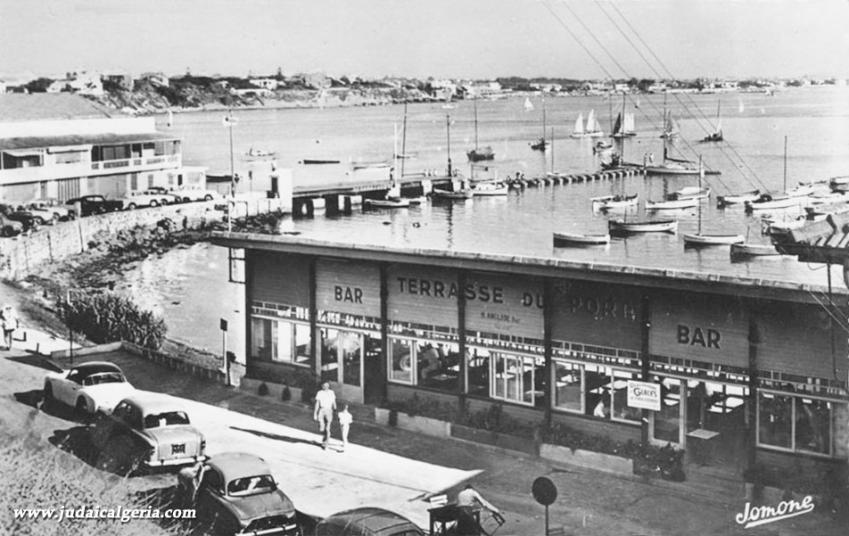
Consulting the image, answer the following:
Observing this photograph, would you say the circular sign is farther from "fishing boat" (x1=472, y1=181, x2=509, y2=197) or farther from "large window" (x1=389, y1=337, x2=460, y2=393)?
"fishing boat" (x1=472, y1=181, x2=509, y2=197)

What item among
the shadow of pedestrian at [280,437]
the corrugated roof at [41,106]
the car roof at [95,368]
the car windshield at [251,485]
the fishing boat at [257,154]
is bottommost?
the shadow of pedestrian at [280,437]

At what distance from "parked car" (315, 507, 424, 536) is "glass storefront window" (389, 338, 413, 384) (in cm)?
516

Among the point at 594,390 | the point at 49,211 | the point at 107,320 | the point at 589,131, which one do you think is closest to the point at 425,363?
the point at 594,390

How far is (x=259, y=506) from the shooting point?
430 inches

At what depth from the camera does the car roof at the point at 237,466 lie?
1117cm

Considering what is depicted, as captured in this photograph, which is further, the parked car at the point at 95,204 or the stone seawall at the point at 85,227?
the parked car at the point at 95,204

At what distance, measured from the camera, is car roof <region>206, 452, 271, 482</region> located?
1117 centimetres

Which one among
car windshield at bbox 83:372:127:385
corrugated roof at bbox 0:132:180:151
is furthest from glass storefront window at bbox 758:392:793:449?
corrugated roof at bbox 0:132:180:151

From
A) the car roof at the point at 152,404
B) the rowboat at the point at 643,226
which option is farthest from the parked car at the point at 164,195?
the car roof at the point at 152,404

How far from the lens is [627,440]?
13391mm

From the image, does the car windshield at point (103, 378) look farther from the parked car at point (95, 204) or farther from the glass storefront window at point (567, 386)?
the parked car at point (95, 204)

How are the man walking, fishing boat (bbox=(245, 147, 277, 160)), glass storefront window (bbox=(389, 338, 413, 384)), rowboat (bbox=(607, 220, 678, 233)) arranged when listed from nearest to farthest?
the man walking, glass storefront window (bbox=(389, 338, 413, 384)), rowboat (bbox=(607, 220, 678, 233)), fishing boat (bbox=(245, 147, 277, 160))

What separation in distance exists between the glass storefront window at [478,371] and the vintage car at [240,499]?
Answer: 4.12 m

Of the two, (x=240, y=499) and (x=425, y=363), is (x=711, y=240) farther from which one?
(x=240, y=499)
